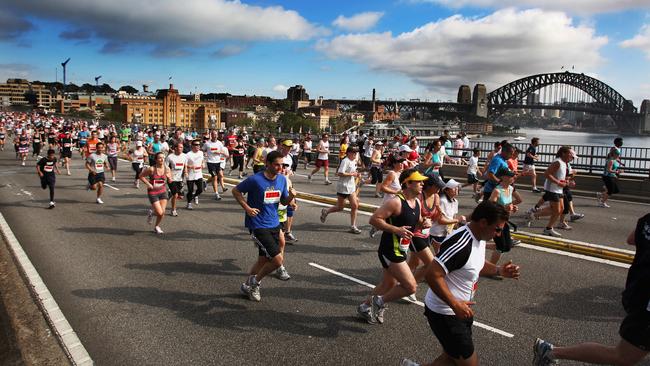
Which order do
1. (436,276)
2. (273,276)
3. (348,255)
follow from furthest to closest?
(348,255)
(273,276)
(436,276)

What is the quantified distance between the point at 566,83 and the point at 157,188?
579 feet

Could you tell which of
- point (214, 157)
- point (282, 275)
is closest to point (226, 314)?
point (282, 275)

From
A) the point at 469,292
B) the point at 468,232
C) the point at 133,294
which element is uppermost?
the point at 468,232

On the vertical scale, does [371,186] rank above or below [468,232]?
below

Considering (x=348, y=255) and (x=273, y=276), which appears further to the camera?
(x=348, y=255)

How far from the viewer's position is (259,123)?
16462 centimetres

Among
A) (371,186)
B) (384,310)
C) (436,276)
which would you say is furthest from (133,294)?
(371,186)

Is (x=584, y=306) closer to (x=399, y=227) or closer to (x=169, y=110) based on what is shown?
(x=399, y=227)

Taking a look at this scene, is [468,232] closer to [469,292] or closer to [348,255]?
[469,292]

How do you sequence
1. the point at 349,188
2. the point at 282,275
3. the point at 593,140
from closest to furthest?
the point at 282,275
the point at 349,188
the point at 593,140

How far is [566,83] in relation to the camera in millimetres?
159875

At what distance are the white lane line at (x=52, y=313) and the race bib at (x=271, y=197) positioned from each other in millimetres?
2593

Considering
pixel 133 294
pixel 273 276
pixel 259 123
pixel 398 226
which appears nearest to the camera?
pixel 398 226

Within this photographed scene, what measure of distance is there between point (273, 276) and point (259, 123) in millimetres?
160783
